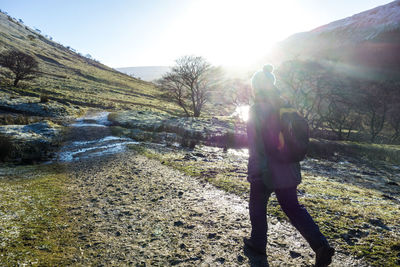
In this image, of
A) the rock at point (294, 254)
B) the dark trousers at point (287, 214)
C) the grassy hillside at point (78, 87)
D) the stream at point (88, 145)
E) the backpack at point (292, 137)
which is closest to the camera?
the backpack at point (292, 137)

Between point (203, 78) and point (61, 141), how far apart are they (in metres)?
33.5

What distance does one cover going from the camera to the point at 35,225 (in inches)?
178

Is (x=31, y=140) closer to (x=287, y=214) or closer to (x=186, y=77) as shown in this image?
(x=287, y=214)

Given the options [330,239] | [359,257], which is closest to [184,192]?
[330,239]

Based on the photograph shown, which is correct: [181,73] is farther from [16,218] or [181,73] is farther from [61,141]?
[16,218]

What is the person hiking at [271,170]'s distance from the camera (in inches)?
119

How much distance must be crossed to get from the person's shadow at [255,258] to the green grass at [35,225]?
3.14 metres

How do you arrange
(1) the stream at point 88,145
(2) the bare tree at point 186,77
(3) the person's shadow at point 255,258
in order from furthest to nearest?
(2) the bare tree at point 186,77 → (1) the stream at point 88,145 → (3) the person's shadow at point 255,258

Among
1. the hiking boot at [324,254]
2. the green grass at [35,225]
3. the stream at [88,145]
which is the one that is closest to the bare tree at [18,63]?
the stream at [88,145]

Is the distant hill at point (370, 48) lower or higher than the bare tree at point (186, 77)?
higher

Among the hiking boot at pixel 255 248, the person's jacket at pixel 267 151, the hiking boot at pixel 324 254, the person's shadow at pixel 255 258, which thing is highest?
the person's jacket at pixel 267 151

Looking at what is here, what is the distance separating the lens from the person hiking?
119 inches

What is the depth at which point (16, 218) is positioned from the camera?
4.74 meters

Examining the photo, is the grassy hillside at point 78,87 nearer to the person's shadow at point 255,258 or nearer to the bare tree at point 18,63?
the bare tree at point 18,63
